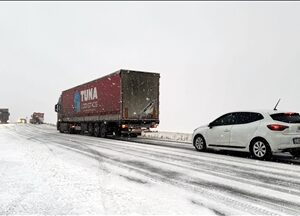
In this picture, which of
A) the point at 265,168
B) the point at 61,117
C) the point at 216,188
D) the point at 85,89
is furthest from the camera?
the point at 61,117

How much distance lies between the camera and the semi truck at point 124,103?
1776 centimetres

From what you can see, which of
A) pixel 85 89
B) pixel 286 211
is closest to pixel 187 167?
pixel 286 211

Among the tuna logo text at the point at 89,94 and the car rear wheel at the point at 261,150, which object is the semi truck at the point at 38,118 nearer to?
the tuna logo text at the point at 89,94

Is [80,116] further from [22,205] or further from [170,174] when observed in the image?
[22,205]

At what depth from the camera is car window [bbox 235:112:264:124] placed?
9626 millimetres

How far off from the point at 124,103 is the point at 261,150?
32.4 ft

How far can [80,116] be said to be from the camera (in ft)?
77.8

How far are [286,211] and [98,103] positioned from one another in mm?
17163

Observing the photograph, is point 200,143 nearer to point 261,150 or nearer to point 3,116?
point 261,150

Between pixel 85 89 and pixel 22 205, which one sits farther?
pixel 85 89

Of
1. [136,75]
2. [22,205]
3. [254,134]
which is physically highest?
[136,75]

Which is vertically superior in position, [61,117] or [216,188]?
[61,117]

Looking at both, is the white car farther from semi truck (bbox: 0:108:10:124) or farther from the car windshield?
semi truck (bbox: 0:108:10:124)

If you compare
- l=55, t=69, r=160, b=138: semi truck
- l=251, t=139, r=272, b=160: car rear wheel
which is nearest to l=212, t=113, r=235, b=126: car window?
l=251, t=139, r=272, b=160: car rear wheel
